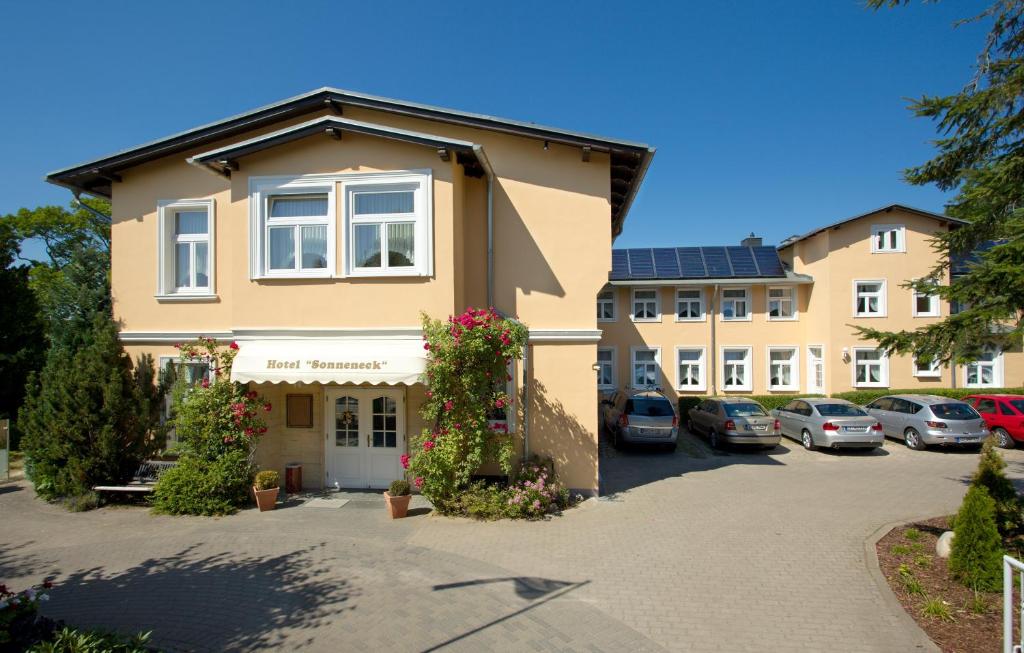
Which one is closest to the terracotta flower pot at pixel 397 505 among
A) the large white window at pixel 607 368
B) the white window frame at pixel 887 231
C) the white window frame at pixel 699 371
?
the large white window at pixel 607 368

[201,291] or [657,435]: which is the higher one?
[201,291]

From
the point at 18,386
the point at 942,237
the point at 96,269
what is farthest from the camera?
the point at 18,386

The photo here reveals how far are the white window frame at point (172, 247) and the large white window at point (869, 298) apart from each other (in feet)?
82.5

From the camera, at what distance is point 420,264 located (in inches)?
406

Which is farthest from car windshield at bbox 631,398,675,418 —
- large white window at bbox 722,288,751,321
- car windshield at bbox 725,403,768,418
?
large white window at bbox 722,288,751,321

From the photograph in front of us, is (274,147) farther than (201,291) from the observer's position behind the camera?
No

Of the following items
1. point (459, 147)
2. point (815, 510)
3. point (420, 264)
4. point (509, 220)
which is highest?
point (459, 147)

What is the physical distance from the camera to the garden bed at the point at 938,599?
5.65 metres

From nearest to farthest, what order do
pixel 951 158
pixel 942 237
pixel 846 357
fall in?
pixel 951 158, pixel 942 237, pixel 846 357

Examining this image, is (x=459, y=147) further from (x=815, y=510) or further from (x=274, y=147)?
(x=815, y=510)

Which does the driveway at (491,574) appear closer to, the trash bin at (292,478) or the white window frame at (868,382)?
the trash bin at (292,478)

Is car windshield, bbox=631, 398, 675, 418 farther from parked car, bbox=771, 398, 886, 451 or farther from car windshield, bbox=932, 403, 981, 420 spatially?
car windshield, bbox=932, 403, 981, 420

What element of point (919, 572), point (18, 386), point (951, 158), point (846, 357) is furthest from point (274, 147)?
point (846, 357)

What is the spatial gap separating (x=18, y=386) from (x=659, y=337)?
84.1 feet
